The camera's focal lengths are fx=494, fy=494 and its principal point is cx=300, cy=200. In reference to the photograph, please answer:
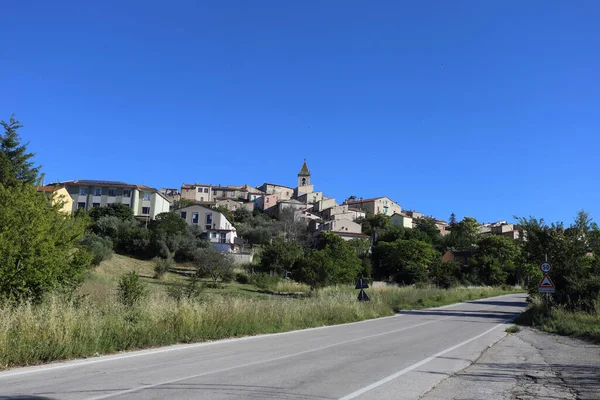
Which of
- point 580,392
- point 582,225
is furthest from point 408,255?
point 580,392

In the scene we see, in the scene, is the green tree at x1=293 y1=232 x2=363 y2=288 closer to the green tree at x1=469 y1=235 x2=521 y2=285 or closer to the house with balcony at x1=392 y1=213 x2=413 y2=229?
the green tree at x1=469 y1=235 x2=521 y2=285

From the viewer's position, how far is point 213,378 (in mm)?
8289

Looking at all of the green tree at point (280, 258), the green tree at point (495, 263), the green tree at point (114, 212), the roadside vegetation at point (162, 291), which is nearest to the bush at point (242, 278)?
the roadside vegetation at point (162, 291)

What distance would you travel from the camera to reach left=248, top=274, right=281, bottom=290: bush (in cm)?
5353

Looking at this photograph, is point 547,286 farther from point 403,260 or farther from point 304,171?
point 304,171

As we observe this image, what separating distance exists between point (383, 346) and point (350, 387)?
630 centimetres

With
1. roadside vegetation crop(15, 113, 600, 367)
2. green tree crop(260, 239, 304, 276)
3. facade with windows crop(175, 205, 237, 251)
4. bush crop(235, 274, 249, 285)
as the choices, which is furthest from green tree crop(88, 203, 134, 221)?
bush crop(235, 274, 249, 285)

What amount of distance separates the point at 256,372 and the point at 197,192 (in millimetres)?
139337

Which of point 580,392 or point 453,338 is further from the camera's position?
point 453,338

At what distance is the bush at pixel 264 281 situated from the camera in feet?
176

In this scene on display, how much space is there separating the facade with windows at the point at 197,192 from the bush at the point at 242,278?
282 ft

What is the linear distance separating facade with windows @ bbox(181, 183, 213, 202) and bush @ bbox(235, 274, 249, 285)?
86020 mm

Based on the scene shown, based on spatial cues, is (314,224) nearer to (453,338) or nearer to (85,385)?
(453,338)

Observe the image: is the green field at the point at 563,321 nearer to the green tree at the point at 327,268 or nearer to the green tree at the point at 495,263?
the green tree at the point at 327,268
